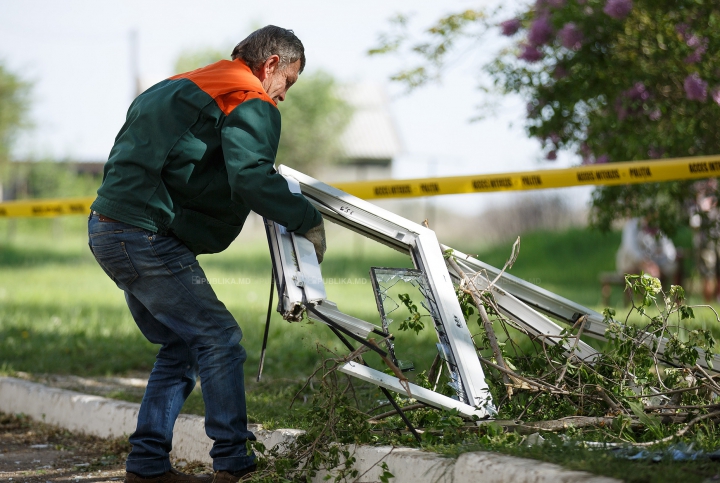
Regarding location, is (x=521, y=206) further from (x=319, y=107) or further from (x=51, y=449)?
(x=51, y=449)

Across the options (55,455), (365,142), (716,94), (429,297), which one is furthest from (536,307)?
(365,142)

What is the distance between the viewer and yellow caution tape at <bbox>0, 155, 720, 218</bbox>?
491 cm

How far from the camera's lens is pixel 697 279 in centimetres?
1327

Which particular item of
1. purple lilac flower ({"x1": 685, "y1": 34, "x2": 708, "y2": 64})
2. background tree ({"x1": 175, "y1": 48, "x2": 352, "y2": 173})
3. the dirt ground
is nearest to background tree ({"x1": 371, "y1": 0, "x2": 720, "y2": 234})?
purple lilac flower ({"x1": 685, "y1": 34, "x2": 708, "y2": 64})

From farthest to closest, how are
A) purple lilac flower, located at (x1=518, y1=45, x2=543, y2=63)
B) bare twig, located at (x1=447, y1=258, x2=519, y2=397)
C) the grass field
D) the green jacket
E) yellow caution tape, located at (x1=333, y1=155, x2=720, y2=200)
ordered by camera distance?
purple lilac flower, located at (x1=518, y1=45, x2=543, y2=63), the grass field, yellow caution tape, located at (x1=333, y1=155, x2=720, y2=200), bare twig, located at (x1=447, y1=258, x2=519, y2=397), the green jacket

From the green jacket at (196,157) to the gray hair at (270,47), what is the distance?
0.07 metres

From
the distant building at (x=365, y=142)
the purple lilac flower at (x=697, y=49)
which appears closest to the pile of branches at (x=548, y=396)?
the purple lilac flower at (x=697, y=49)

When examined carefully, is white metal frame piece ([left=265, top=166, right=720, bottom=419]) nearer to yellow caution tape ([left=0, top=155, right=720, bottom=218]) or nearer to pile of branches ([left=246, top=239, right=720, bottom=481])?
pile of branches ([left=246, top=239, right=720, bottom=481])

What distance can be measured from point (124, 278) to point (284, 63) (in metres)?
1.03

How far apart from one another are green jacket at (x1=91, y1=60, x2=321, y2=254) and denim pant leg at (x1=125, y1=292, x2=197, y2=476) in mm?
469

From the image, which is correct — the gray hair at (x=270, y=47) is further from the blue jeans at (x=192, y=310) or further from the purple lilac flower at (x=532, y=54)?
the purple lilac flower at (x=532, y=54)

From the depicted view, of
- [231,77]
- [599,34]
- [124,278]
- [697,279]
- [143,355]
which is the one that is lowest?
[697,279]

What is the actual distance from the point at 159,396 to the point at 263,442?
1.86 ft

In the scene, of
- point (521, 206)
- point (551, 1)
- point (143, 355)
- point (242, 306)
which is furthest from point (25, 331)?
point (521, 206)
